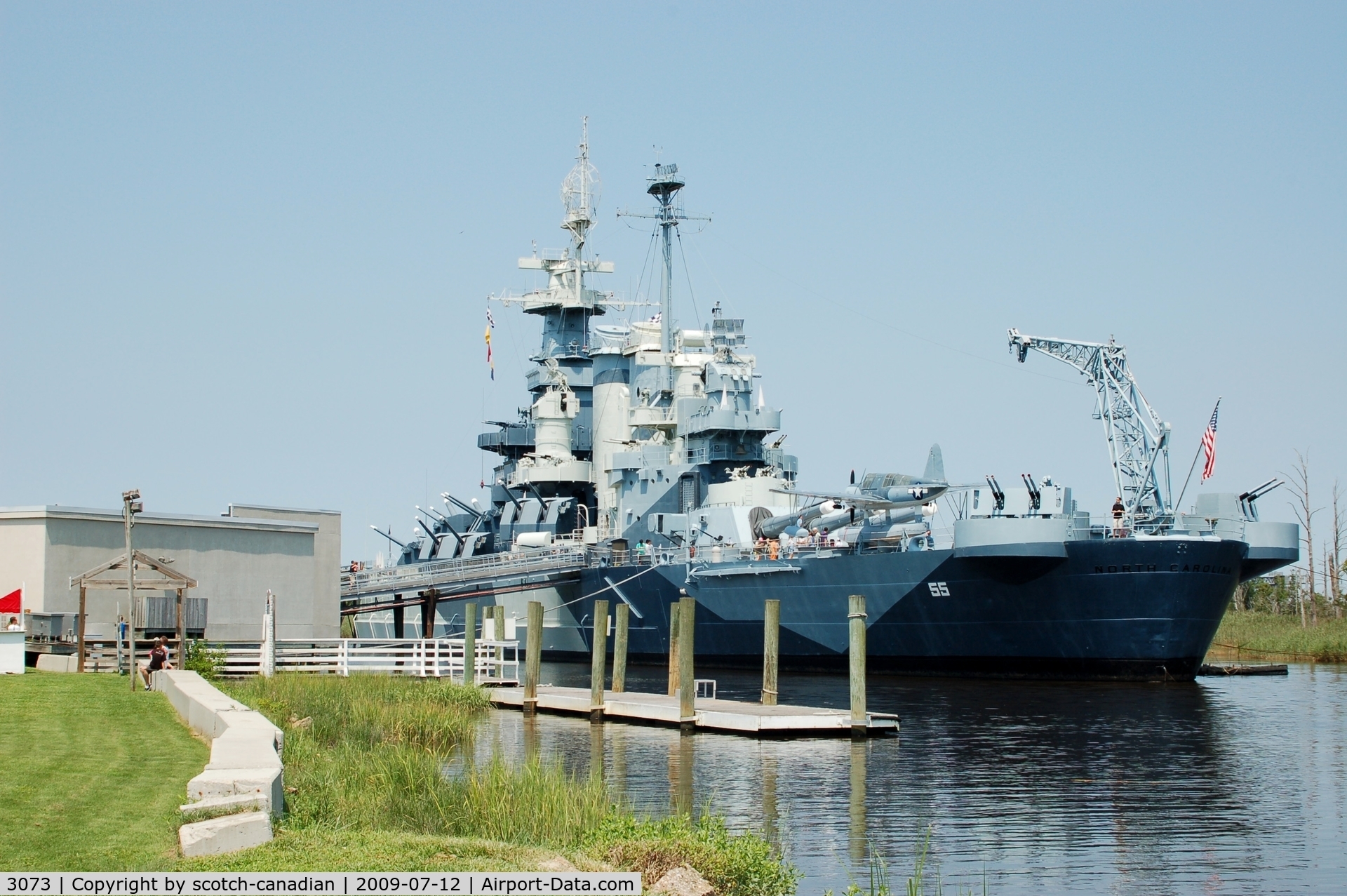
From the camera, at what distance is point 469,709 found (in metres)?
27.6

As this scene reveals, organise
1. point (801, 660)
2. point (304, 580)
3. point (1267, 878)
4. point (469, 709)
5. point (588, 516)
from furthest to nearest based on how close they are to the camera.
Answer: point (588, 516)
point (801, 660)
point (304, 580)
point (469, 709)
point (1267, 878)

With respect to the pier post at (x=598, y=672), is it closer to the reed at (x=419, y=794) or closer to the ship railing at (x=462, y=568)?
the reed at (x=419, y=794)

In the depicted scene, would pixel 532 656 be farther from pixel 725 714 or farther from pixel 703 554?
pixel 703 554

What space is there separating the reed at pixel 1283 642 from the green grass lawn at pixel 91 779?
40.8m

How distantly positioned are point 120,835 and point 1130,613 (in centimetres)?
2902

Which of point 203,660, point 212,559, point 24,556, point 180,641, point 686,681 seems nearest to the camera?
point 686,681

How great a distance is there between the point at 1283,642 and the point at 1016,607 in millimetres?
19507

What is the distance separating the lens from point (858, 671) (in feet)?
81.1

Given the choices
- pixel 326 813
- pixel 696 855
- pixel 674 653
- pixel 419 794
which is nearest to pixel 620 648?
pixel 674 653

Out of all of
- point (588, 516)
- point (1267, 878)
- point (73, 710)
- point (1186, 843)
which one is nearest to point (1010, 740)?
point (1186, 843)

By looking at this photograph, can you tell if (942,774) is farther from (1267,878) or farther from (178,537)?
(178,537)

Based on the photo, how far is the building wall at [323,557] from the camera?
35.1 metres

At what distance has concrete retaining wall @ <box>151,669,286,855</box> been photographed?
920 cm

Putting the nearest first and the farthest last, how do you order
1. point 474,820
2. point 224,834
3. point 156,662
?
point 224,834 → point 474,820 → point 156,662
